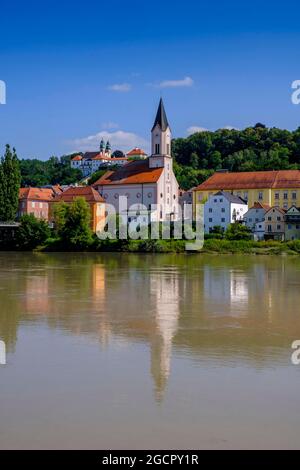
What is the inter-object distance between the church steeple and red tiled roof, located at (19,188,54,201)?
49.8 feet

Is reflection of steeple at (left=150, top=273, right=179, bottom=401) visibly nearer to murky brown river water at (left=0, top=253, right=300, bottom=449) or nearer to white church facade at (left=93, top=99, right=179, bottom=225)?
murky brown river water at (left=0, top=253, right=300, bottom=449)

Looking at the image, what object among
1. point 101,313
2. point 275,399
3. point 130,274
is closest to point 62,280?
point 130,274

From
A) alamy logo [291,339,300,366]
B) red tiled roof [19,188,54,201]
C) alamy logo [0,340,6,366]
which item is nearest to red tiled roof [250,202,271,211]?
red tiled roof [19,188,54,201]

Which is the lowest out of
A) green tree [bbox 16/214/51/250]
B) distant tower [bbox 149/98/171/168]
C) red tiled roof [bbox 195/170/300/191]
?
green tree [bbox 16/214/51/250]

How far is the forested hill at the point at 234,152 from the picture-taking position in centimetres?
8650

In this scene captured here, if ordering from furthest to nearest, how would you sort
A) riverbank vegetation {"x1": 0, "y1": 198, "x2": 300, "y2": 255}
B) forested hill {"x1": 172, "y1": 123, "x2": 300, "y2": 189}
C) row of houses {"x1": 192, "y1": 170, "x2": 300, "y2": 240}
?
forested hill {"x1": 172, "y1": 123, "x2": 300, "y2": 189} < row of houses {"x1": 192, "y1": 170, "x2": 300, "y2": 240} < riverbank vegetation {"x1": 0, "y1": 198, "x2": 300, "y2": 255}

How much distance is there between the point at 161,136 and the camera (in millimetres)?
65062

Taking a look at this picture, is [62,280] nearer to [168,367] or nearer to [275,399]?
[168,367]

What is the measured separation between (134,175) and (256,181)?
41.8 feet

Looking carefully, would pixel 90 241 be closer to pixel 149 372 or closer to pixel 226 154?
pixel 149 372

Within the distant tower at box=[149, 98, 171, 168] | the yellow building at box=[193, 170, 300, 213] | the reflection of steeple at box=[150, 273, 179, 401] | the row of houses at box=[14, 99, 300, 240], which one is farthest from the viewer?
the distant tower at box=[149, 98, 171, 168]

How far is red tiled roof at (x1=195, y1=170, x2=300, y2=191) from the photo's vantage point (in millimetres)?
63625

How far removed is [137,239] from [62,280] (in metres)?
27.3

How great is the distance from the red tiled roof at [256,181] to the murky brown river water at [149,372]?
45060 millimetres
